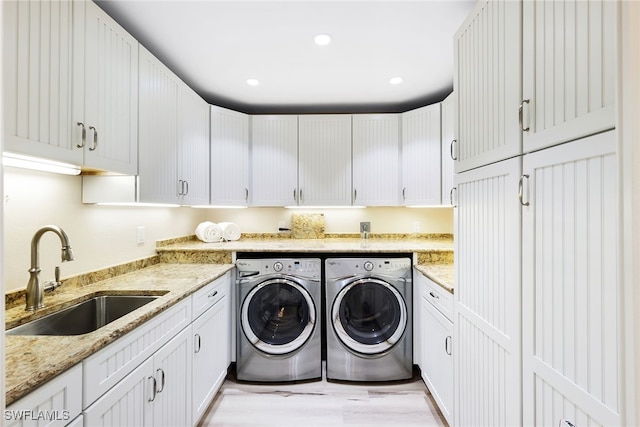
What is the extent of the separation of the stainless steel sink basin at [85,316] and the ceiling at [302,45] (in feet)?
5.18

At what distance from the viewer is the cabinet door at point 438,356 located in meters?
1.80

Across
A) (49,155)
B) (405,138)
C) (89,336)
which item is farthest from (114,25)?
(405,138)

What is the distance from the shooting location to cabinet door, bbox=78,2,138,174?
4.50ft

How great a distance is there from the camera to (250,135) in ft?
10.2

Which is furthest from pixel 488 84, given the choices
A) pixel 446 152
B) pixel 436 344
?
pixel 436 344

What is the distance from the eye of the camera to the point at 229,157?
299 centimetres

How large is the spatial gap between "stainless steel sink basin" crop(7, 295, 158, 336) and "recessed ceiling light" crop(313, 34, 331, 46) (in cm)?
181

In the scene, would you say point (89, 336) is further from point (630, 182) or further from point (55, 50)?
point (630, 182)

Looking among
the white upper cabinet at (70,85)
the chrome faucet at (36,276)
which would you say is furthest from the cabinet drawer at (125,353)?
the white upper cabinet at (70,85)

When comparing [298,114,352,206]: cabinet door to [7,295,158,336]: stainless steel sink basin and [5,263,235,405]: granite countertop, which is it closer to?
[5,263,235,405]: granite countertop

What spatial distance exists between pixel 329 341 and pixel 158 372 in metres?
1.38

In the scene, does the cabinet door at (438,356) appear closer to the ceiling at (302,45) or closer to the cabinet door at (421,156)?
the cabinet door at (421,156)

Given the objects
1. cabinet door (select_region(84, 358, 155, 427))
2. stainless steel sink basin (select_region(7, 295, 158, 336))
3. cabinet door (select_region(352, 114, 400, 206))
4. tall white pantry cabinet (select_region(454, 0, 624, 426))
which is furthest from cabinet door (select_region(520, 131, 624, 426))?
cabinet door (select_region(352, 114, 400, 206))

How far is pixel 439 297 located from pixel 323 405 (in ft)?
3.69
